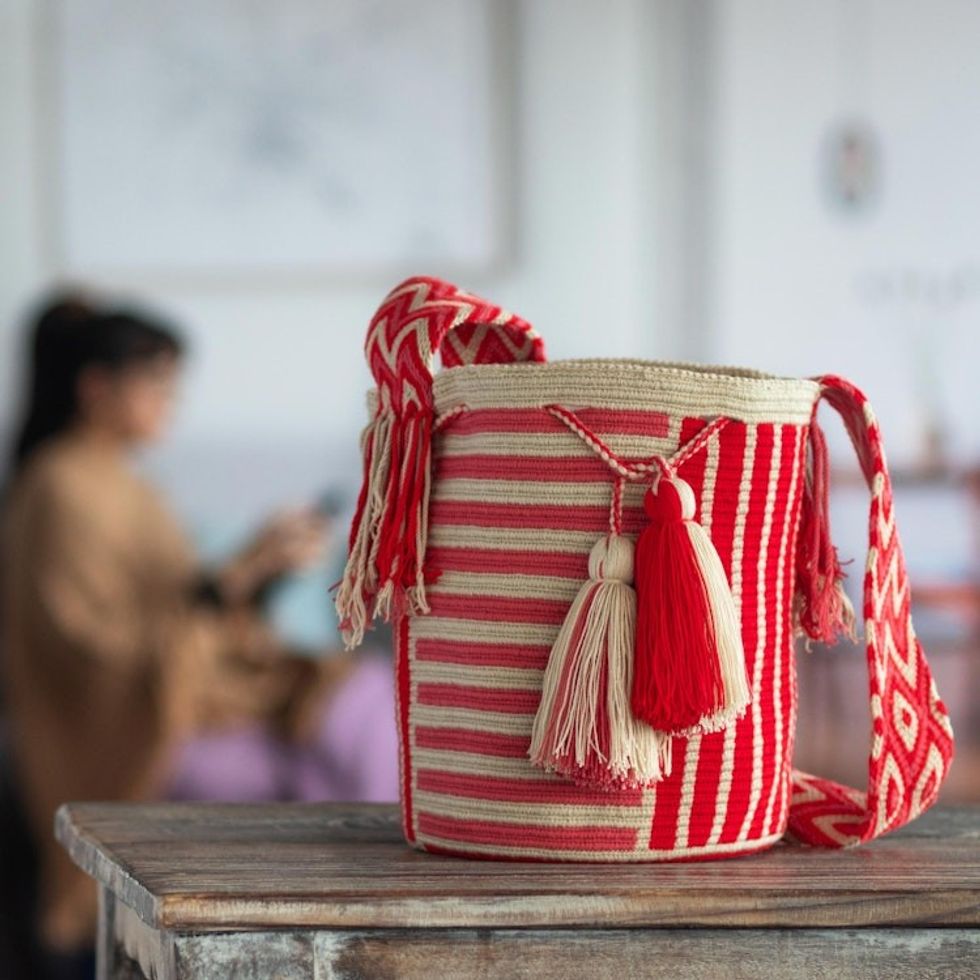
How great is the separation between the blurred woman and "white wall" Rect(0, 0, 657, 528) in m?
0.62

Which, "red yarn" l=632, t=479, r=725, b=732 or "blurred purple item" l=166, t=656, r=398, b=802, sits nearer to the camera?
"red yarn" l=632, t=479, r=725, b=732

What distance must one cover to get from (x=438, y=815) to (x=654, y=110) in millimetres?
2665

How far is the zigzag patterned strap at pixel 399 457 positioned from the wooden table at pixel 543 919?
4.2 inches

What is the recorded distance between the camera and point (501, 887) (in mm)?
563

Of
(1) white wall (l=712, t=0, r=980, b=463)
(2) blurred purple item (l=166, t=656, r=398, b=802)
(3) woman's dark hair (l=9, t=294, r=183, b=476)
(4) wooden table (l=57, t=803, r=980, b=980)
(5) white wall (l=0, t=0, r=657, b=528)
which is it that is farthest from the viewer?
(1) white wall (l=712, t=0, r=980, b=463)

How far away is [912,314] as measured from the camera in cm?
315

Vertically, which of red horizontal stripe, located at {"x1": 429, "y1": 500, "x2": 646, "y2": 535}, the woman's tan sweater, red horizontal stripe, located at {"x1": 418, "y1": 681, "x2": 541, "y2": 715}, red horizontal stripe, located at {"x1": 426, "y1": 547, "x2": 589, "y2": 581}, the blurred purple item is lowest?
the blurred purple item

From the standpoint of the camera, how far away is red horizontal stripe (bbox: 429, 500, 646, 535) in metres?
0.62

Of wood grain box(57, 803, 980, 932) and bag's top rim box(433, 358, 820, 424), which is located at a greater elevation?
bag's top rim box(433, 358, 820, 424)

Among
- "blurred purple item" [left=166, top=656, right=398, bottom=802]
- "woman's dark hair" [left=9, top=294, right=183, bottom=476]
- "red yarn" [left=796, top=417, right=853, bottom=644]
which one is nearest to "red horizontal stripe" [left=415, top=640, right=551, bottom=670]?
"red yarn" [left=796, top=417, right=853, bottom=644]

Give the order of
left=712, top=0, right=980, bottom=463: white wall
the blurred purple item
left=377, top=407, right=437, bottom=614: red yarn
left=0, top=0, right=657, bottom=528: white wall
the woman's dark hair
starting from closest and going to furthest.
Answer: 1. left=377, top=407, right=437, bottom=614: red yarn
2. the blurred purple item
3. the woman's dark hair
4. left=0, top=0, right=657, bottom=528: white wall
5. left=712, top=0, right=980, bottom=463: white wall

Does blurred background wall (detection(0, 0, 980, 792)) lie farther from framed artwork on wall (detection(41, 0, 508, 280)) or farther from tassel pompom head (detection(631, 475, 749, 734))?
tassel pompom head (detection(631, 475, 749, 734))

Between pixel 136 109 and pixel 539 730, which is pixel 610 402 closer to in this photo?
pixel 539 730

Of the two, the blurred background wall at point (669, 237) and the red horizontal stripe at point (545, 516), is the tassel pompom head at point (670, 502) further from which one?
the blurred background wall at point (669, 237)
